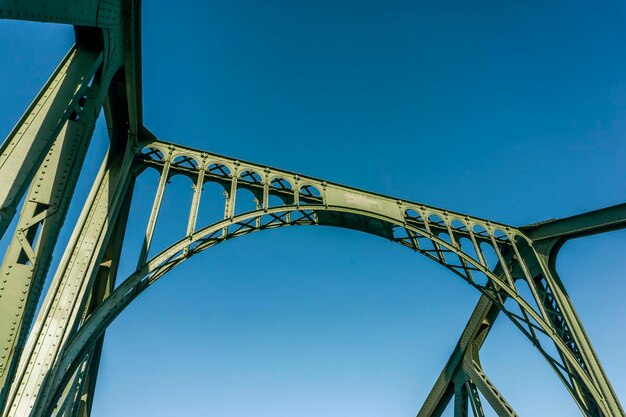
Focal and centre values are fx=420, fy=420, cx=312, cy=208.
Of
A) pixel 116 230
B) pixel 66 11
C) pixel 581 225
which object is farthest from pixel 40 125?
pixel 581 225

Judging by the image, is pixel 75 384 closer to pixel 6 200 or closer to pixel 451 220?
pixel 6 200

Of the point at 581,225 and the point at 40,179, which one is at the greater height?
the point at 581,225

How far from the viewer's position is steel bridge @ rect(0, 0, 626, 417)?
461 cm

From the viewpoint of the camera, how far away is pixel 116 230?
9258mm

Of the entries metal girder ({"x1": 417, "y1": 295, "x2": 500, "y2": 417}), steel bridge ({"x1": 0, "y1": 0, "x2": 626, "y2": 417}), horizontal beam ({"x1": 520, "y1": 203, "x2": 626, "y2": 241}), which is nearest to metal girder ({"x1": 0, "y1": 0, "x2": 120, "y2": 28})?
steel bridge ({"x1": 0, "y1": 0, "x2": 626, "y2": 417})

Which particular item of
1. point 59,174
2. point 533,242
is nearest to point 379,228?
point 533,242

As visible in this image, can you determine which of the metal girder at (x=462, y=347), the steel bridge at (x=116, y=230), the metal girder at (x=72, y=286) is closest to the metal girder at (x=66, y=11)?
the steel bridge at (x=116, y=230)

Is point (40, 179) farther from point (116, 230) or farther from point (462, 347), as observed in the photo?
point (462, 347)

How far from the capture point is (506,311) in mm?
11578

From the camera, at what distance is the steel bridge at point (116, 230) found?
461 centimetres

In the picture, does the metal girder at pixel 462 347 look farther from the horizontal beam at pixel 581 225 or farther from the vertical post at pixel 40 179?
the vertical post at pixel 40 179

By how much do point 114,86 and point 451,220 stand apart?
961 cm

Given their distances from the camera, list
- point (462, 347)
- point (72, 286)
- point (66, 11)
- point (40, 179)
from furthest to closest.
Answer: point (462, 347) < point (72, 286) < point (40, 179) < point (66, 11)

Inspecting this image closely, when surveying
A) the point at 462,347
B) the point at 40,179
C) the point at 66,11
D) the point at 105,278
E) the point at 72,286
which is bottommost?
the point at 72,286
